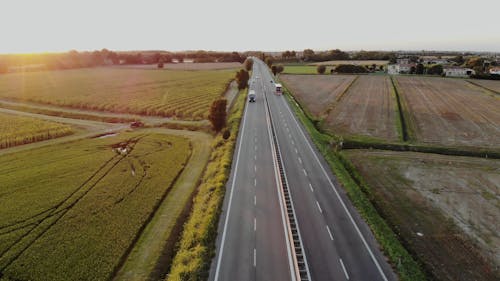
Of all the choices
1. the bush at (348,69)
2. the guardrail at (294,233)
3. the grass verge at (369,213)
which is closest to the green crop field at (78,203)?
the guardrail at (294,233)

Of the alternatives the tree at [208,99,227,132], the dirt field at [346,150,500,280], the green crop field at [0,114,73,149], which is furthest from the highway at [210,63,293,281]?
the green crop field at [0,114,73,149]

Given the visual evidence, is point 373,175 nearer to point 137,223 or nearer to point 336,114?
point 137,223

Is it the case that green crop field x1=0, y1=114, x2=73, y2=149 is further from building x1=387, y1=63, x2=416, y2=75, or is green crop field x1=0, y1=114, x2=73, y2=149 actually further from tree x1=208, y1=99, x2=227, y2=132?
building x1=387, y1=63, x2=416, y2=75

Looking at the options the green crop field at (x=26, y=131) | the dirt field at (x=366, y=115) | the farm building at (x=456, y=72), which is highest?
the farm building at (x=456, y=72)

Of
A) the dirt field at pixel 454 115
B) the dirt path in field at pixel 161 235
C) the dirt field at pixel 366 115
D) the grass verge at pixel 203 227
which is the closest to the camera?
the grass verge at pixel 203 227

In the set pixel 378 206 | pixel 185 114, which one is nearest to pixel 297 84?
pixel 185 114

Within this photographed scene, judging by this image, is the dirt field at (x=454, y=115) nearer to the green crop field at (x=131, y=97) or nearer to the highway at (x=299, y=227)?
the highway at (x=299, y=227)

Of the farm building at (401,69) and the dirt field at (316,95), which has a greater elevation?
the farm building at (401,69)

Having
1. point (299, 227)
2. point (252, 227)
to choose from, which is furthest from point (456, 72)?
point (252, 227)
